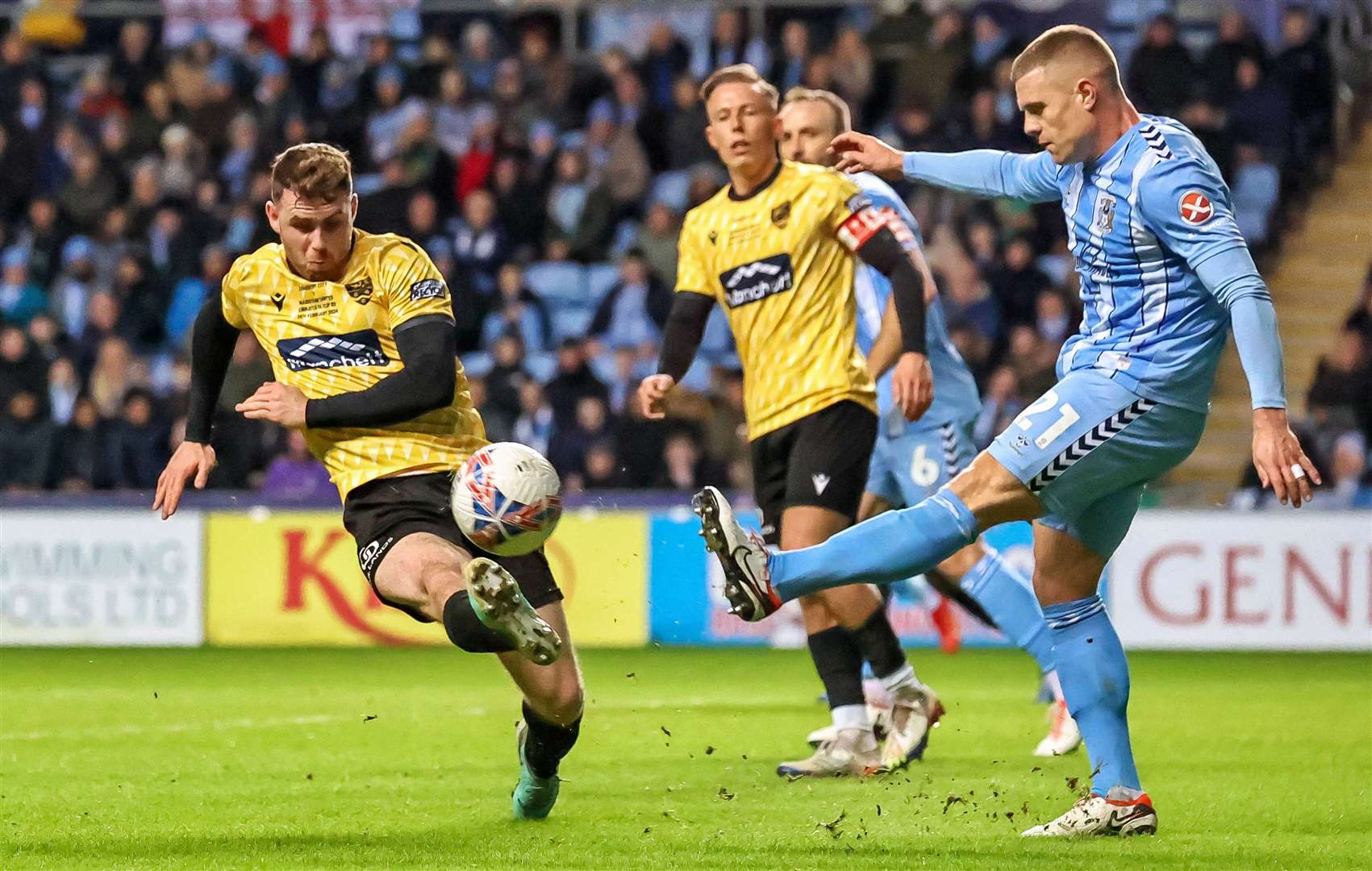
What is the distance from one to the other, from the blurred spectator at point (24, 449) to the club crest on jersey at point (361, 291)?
9.95m

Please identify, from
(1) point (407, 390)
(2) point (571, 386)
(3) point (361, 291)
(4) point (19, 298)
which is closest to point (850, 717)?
(1) point (407, 390)

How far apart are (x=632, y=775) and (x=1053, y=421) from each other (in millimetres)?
2573

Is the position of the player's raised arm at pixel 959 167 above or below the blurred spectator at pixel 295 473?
above

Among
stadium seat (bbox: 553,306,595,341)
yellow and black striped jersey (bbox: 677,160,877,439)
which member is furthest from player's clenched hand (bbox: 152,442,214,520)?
stadium seat (bbox: 553,306,595,341)

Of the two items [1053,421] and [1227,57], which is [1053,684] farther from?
[1227,57]

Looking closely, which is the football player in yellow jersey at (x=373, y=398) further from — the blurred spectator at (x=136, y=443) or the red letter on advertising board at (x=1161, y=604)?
the blurred spectator at (x=136, y=443)

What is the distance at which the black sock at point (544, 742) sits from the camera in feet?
19.3

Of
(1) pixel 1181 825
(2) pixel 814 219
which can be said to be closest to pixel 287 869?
(1) pixel 1181 825

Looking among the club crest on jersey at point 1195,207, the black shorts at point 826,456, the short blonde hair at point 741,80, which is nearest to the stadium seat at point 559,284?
the short blonde hair at point 741,80

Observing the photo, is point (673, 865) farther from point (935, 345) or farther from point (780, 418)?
point (935, 345)

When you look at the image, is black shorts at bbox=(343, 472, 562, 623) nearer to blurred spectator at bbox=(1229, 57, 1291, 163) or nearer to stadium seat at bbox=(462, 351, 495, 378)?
stadium seat at bbox=(462, 351, 495, 378)

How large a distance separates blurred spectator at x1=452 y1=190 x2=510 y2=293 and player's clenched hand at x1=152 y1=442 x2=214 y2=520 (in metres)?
10.8

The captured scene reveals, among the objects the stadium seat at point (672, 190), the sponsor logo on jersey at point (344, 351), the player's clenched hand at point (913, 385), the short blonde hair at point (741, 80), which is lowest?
the stadium seat at point (672, 190)

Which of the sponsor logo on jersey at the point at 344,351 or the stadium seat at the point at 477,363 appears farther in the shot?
the stadium seat at the point at 477,363
